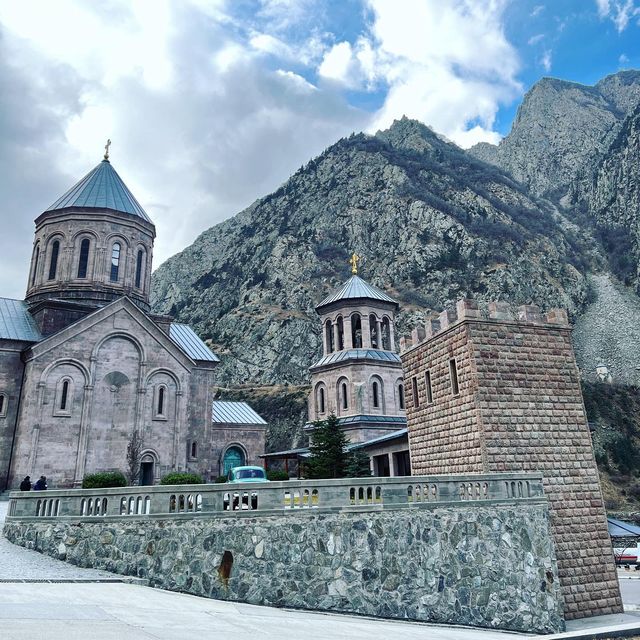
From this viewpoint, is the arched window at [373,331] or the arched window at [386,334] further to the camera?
the arched window at [386,334]

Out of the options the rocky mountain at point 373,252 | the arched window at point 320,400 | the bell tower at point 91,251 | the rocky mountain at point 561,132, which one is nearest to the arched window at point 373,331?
the arched window at point 320,400

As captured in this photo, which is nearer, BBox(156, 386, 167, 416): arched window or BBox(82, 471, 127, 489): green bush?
BBox(82, 471, 127, 489): green bush

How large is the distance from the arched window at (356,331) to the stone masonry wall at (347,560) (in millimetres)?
22557

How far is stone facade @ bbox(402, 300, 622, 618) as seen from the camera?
557 inches

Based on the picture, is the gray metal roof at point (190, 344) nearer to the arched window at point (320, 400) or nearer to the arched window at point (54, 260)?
the arched window at point (54, 260)

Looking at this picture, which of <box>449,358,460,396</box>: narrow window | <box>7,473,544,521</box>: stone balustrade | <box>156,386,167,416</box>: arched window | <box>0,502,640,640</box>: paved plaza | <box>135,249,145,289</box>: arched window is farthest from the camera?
<box>135,249,145,289</box>: arched window

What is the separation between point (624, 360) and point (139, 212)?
55.6m

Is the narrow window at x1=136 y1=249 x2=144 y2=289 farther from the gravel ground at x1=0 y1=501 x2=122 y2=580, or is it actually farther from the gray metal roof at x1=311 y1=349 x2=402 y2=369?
the gravel ground at x1=0 y1=501 x2=122 y2=580

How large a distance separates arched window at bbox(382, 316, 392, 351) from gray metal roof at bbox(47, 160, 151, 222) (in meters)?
16.3

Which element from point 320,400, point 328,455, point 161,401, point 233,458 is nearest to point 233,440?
point 233,458

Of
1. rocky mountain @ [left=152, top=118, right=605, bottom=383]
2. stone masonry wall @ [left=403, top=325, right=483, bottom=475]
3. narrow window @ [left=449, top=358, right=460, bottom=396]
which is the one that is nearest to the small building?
stone masonry wall @ [left=403, top=325, right=483, bottom=475]

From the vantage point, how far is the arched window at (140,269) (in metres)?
28.3

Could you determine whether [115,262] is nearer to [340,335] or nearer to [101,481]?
[101,481]

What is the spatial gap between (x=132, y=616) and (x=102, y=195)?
25.5m
